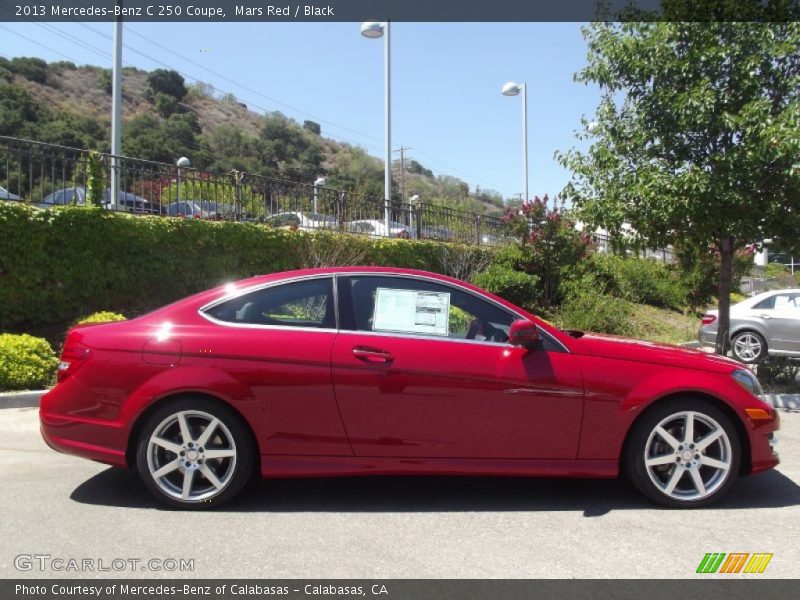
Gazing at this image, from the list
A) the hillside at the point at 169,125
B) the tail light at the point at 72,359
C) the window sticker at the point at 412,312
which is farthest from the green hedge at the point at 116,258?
the hillside at the point at 169,125

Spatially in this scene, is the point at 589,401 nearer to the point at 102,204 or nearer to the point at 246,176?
the point at 102,204

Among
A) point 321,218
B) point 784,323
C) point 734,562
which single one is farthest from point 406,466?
point 784,323

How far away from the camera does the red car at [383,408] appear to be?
4266 mm

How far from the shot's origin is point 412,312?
14.8 ft

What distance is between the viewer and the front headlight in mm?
4484

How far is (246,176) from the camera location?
39.3 ft

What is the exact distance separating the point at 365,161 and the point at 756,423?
8058 cm

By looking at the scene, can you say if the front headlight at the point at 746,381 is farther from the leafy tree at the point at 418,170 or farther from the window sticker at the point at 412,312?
the leafy tree at the point at 418,170

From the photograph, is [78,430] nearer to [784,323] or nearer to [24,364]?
[24,364]

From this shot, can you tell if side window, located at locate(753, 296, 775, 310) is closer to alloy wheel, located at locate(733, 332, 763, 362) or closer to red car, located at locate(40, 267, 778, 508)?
alloy wheel, located at locate(733, 332, 763, 362)

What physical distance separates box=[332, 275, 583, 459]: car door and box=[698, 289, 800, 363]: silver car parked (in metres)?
8.76

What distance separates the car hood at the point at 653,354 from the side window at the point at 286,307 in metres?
1.68

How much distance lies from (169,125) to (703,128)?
62778 mm
